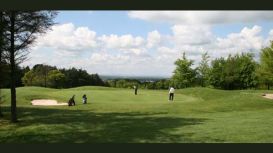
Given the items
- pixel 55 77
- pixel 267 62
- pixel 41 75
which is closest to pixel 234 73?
pixel 267 62

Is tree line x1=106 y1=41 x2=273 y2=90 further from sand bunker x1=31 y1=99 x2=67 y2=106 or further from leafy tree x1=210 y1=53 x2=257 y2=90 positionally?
sand bunker x1=31 y1=99 x2=67 y2=106

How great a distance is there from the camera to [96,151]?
39.0 ft

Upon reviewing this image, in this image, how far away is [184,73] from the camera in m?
94.0

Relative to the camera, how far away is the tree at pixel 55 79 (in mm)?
102250

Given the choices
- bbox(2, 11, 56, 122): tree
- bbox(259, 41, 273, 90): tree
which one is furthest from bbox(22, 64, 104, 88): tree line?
bbox(2, 11, 56, 122): tree

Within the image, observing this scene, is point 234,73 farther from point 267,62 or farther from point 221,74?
point 267,62

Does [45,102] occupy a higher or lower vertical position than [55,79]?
lower

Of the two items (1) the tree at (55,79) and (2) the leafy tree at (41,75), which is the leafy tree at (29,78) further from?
(1) the tree at (55,79)

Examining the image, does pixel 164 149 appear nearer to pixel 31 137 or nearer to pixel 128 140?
pixel 128 140

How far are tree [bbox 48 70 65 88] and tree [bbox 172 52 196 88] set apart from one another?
106ft

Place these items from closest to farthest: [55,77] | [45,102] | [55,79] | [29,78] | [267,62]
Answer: [45,102], [267,62], [29,78], [55,77], [55,79]

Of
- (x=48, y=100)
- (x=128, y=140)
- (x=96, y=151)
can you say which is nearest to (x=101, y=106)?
(x=48, y=100)

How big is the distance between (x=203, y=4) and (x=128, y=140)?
6077 millimetres

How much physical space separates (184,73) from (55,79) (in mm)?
35078
